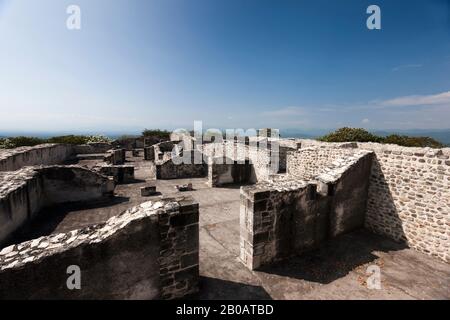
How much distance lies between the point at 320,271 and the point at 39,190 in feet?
36.2

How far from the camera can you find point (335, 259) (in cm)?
688

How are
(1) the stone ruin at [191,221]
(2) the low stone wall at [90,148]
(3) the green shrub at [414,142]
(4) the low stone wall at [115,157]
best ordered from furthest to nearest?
1. (2) the low stone wall at [90,148]
2. (3) the green shrub at [414,142]
3. (4) the low stone wall at [115,157]
4. (1) the stone ruin at [191,221]

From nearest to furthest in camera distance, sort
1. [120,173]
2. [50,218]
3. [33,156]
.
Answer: [50,218]
[120,173]
[33,156]

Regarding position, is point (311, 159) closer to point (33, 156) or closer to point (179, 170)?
point (179, 170)

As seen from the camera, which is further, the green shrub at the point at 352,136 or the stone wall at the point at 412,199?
the green shrub at the point at 352,136

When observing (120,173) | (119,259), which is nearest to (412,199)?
(119,259)

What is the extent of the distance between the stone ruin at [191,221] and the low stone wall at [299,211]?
3 cm

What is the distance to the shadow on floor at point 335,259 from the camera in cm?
620

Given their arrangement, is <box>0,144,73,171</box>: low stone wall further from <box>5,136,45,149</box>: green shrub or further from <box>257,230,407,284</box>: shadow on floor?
<box>257,230,407,284</box>: shadow on floor

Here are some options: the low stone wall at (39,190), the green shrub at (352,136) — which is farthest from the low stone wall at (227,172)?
the green shrub at (352,136)

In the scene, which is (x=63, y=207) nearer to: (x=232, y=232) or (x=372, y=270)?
(x=232, y=232)

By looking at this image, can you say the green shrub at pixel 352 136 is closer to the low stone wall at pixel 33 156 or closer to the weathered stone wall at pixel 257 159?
the weathered stone wall at pixel 257 159
